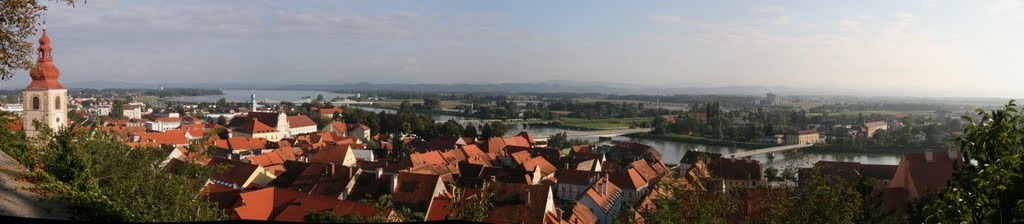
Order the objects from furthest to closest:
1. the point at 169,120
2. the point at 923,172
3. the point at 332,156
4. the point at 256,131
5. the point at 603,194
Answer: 1. the point at 169,120
2. the point at 256,131
3. the point at 332,156
4. the point at 603,194
5. the point at 923,172

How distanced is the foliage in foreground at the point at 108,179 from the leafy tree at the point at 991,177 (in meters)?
3.01

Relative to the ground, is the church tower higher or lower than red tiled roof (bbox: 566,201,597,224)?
higher

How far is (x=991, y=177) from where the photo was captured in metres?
2.19

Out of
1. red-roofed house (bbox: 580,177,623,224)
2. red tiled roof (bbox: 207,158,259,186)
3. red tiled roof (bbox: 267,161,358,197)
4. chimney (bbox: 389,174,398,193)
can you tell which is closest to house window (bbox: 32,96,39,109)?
red tiled roof (bbox: 207,158,259,186)

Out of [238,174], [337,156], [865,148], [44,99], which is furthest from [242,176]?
[865,148]

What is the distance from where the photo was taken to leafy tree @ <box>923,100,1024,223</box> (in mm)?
2172

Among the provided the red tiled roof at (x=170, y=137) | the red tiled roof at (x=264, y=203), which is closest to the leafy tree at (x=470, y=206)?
the red tiled roof at (x=264, y=203)

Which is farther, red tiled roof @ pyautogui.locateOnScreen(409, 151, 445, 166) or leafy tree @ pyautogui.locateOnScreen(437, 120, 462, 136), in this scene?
leafy tree @ pyautogui.locateOnScreen(437, 120, 462, 136)

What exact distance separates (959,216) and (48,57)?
49.8 ft

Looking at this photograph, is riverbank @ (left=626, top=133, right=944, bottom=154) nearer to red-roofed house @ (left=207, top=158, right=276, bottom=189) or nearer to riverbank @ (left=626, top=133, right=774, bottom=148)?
riverbank @ (left=626, top=133, right=774, bottom=148)

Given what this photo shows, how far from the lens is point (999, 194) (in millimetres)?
2227

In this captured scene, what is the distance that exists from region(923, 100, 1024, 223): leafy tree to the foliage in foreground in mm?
3009

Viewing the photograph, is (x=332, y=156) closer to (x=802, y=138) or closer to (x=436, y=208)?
(x=436, y=208)

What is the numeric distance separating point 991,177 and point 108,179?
5.36m
